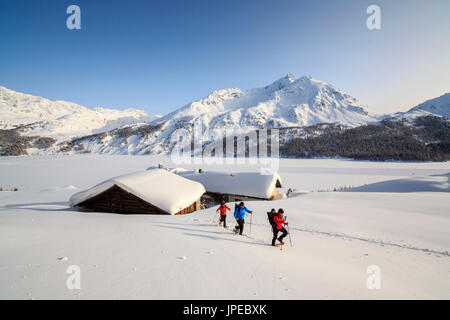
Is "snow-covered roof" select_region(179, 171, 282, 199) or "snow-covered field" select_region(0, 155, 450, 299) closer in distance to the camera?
"snow-covered field" select_region(0, 155, 450, 299)

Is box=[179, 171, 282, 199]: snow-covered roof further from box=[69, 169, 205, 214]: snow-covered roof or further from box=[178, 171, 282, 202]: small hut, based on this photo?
box=[69, 169, 205, 214]: snow-covered roof

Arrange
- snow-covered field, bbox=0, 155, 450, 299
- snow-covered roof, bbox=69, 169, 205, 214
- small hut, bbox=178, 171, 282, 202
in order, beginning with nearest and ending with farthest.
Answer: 1. snow-covered field, bbox=0, 155, 450, 299
2. snow-covered roof, bbox=69, 169, 205, 214
3. small hut, bbox=178, 171, 282, 202

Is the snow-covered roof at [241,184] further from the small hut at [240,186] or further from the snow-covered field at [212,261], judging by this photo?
the snow-covered field at [212,261]

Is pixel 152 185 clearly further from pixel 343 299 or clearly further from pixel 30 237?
pixel 343 299

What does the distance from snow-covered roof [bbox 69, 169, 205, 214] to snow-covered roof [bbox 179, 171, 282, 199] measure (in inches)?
324

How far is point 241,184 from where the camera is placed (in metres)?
22.7

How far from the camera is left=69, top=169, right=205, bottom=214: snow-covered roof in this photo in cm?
1152

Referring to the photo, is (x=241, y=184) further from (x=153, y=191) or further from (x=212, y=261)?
(x=212, y=261)

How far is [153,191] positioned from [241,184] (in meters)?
12.3

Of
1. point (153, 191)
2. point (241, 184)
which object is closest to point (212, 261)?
point (153, 191)

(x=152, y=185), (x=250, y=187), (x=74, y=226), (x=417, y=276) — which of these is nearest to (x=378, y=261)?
(x=417, y=276)

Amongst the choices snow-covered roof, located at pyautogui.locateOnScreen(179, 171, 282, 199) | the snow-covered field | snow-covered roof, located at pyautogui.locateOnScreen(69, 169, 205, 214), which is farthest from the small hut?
the snow-covered field

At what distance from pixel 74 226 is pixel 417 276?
11.1 metres

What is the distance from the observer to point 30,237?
588cm
